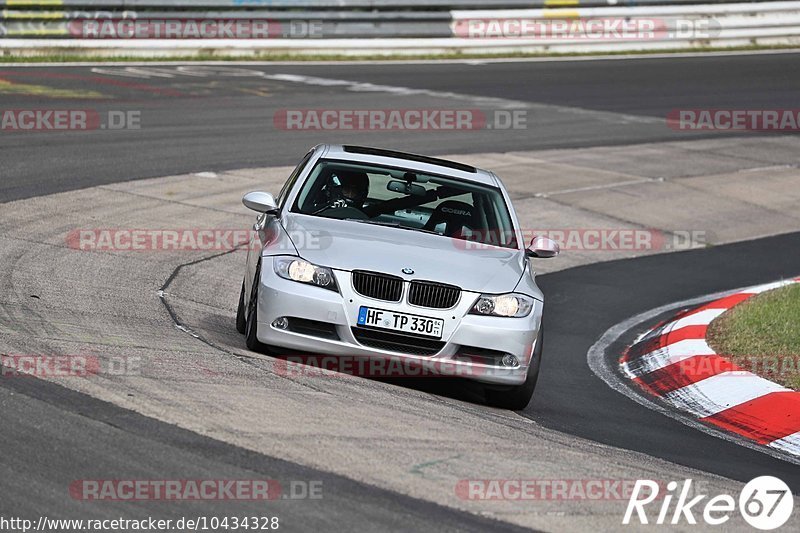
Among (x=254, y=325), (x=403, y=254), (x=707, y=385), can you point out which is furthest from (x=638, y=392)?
(x=254, y=325)

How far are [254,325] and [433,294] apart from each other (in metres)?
1.19

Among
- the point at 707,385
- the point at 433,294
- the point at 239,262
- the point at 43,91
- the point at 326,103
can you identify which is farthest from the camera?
the point at 326,103

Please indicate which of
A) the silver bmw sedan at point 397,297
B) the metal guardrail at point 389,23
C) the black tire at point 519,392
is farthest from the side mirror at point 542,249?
the metal guardrail at point 389,23

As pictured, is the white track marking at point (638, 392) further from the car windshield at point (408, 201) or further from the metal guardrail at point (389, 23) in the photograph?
the metal guardrail at point (389, 23)

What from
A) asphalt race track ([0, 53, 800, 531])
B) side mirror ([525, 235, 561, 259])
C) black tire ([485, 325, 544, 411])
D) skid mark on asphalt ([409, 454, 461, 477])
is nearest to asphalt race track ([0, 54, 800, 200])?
asphalt race track ([0, 53, 800, 531])

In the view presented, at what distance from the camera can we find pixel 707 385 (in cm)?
936

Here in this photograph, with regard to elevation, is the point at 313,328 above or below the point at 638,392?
above

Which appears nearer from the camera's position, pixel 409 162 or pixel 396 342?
pixel 396 342

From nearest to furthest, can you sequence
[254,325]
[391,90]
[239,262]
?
[254,325] → [239,262] → [391,90]

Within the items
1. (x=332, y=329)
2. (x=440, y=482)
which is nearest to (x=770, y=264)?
(x=332, y=329)

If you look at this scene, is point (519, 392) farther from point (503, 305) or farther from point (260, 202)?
point (260, 202)

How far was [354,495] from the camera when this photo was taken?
5.38 m

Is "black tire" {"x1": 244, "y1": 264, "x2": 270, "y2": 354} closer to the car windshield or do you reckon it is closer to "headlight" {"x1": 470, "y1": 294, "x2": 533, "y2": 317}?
the car windshield

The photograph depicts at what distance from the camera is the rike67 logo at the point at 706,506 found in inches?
223
